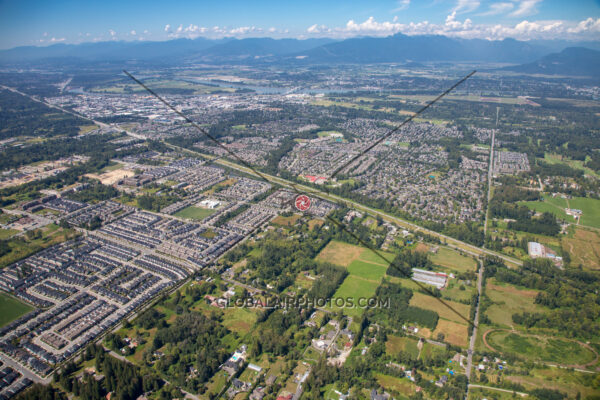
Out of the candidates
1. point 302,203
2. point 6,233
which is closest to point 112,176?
point 6,233

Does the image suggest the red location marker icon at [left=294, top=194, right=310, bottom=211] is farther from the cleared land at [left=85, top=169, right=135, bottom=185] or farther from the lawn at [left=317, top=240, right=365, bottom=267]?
the cleared land at [left=85, top=169, right=135, bottom=185]

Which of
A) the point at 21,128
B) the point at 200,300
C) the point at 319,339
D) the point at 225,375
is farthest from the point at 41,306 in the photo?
the point at 21,128

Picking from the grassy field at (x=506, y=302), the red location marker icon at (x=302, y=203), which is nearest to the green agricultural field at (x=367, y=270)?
the grassy field at (x=506, y=302)

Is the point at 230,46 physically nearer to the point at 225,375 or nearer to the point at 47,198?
the point at 47,198

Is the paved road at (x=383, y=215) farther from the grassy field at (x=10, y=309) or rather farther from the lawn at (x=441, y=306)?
the grassy field at (x=10, y=309)

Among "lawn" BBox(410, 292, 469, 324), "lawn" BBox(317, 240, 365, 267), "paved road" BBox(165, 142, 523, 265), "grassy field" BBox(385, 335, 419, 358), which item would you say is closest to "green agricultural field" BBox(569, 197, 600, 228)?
"paved road" BBox(165, 142, 523, 265)
